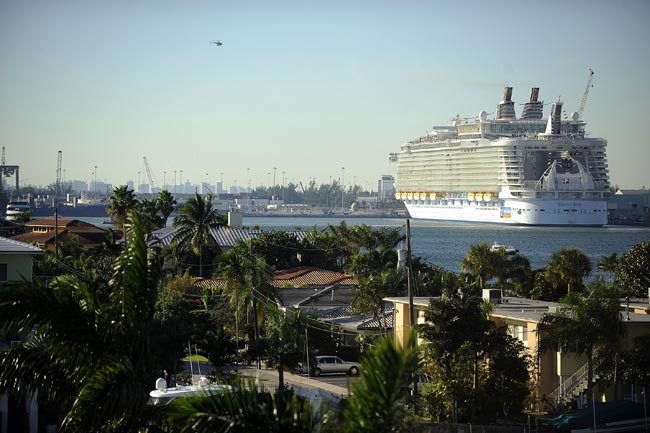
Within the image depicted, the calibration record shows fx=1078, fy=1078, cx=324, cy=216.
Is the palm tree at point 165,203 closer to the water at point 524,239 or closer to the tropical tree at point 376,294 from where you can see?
the tropical tree at point 376,294

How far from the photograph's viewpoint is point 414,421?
6.86 metres

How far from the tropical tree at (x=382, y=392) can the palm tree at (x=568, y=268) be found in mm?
41702

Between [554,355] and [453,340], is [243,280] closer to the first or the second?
[554,355]

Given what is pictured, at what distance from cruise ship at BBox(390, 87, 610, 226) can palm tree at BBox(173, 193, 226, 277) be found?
357 feet

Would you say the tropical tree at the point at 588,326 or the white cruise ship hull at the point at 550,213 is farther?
the white cruise ship hull at the point at 550,213

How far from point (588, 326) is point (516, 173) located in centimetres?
14395

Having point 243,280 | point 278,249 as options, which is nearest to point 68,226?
point 278,249

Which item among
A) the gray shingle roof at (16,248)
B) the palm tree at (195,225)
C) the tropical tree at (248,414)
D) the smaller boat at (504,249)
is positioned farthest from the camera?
the palm tree at (195,225)

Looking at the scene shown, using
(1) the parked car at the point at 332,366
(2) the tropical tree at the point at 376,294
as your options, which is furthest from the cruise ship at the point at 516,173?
(1) the parked car at the point at 332,366

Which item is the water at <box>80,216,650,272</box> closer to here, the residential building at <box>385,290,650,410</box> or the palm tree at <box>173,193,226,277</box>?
the palm tree at <box>173,193,226,277</box>

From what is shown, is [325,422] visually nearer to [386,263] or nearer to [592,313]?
[592,313]

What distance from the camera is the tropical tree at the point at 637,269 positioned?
134 ft

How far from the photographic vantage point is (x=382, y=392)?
260 inches

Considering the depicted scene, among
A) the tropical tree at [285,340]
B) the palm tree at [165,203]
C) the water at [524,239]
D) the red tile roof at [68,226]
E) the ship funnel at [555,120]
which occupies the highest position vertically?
the ship funnel at [555,120]
